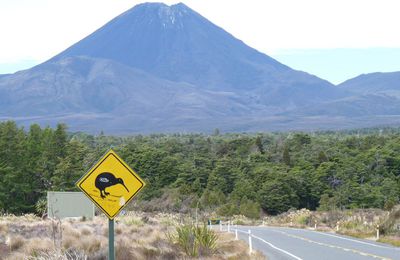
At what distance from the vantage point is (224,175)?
7825 centimetres

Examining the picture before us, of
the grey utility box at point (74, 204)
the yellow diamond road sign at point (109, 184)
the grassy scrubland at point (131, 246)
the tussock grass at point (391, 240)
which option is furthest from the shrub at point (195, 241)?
the grey utility box at point (74, 204)

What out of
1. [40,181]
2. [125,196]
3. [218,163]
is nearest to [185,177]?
[218,163]

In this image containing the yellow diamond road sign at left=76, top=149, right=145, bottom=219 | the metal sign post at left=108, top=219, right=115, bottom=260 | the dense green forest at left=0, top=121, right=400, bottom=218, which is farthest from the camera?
the dense green forest at left=0, top=121, right=400, bottom=218

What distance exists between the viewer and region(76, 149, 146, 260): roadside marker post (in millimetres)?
10438

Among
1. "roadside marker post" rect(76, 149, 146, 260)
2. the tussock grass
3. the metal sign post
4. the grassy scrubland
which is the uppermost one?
"roadside marker post" rect(76, 149, 146, 260)

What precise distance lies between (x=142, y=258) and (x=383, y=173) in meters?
67.5

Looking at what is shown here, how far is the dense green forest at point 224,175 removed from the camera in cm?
6119

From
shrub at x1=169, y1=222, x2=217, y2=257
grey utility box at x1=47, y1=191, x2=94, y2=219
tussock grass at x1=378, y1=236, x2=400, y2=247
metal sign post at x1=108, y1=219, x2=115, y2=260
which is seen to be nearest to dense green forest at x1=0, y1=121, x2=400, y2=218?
grey utility box at x1=47, y1=191, x2=94, y2=219

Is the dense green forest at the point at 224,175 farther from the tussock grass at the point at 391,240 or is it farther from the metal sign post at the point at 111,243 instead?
the metal sign post at the point at 111,243

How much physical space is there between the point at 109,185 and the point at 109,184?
1 cm

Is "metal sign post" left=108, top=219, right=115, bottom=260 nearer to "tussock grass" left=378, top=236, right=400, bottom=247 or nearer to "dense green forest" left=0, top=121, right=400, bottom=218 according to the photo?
"tussock grass" left=378, top=236, right=400, bottom=247

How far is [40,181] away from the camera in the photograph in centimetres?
6406

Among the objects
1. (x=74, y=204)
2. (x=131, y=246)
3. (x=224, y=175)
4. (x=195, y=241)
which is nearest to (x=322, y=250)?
(x=195, y=241)

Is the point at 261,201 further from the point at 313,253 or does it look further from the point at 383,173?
the point at 313,253
